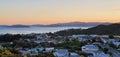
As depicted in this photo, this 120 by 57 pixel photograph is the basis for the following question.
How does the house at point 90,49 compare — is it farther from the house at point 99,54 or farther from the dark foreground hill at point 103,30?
the dark foreground hill at point 103,30

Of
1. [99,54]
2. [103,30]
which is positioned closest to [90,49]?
[99,54]

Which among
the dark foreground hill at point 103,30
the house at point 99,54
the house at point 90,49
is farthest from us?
the dark foreground hill at point 103,30

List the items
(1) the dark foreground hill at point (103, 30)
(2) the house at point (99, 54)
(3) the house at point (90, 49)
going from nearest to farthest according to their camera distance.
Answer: (2) the house at point (99, 54) < (3) the house at point (90, 49) < (1) the dark foreground hill at point (103, 30)

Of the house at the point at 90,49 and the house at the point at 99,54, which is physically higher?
the house at the point at 90,49

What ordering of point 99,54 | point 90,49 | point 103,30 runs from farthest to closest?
point 103,30, point 90,49, point 99,54

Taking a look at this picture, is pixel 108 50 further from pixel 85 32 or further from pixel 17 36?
pixel 85 32

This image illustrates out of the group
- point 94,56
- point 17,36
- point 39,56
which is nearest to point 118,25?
point 17,36

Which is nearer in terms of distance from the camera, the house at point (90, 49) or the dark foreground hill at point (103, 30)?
the house at point (90, 49)

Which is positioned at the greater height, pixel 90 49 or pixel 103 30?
pixel 90 49

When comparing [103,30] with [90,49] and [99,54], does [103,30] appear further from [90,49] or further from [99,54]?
[99,54]

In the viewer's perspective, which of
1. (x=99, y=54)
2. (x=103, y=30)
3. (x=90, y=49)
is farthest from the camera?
(x=103, y=30)

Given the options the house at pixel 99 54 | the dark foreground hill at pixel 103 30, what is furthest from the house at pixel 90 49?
the dark foreground hill at pixel 103 30
